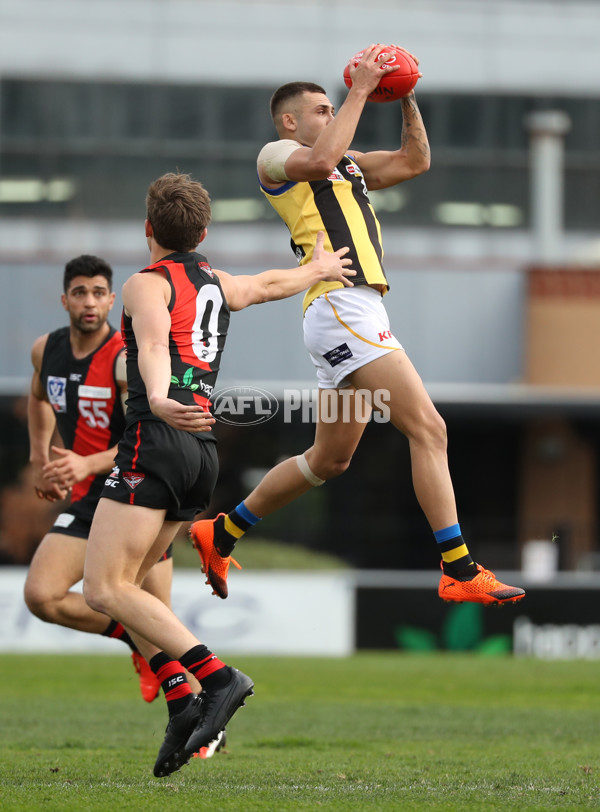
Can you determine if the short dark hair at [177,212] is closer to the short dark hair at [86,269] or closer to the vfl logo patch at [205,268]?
the vfl logo patch at [205,268]

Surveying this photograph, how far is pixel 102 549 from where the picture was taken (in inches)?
221

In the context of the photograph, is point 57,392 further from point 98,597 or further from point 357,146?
point 357,146

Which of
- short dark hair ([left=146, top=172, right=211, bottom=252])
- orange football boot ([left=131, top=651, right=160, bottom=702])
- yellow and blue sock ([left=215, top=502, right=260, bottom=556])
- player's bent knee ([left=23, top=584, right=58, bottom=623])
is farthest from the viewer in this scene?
orange football boot ([left=131, top=651, right=160, bottom=702])

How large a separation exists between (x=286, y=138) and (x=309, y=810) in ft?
11.5

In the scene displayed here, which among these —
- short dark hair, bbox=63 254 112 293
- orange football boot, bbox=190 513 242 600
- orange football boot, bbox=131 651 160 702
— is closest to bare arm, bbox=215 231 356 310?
orange football boot, bbox=190 513 242 600

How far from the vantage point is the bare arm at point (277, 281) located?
19.6ft

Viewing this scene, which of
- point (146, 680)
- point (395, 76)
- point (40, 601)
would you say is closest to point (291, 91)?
point (395, 76)

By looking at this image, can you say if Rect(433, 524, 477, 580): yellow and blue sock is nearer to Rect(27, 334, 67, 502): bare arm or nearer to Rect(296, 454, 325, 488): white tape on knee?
Rect(296, 454, 325, 488): white tape on knee

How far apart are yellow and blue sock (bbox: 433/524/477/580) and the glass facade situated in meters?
19.6

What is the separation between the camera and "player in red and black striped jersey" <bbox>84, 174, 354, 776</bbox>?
219 inches

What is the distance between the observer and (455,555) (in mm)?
6242

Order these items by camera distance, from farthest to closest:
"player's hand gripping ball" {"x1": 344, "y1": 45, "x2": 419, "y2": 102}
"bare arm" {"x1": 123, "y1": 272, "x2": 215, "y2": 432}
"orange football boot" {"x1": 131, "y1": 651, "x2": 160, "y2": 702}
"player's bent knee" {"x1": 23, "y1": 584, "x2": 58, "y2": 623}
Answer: "orange football boot" {"x1": 131, "y1": 651, "x2": 160, "y2": 702} → "player's bent knee" {"x1": 23, "y1": 584, "x2": 58, "y2": 623} → "player's hand gripping ball" {"x1": 344, "y1": 45, "x2": 419, "y2": 102} → "bare arm" {"x1": 123, "y1": 272, "x2": 215, "y2": 432}

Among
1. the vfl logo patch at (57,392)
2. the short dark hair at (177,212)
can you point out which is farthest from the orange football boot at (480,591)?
the vfl logo patch at (57,392)

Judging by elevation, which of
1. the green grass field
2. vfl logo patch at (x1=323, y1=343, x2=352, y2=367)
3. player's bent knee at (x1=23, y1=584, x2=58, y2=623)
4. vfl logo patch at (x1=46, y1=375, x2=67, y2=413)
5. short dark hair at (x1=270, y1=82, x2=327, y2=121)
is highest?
short dark hair at (x1=270, y1=82, x2=327, y2=121)
